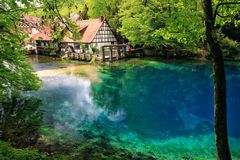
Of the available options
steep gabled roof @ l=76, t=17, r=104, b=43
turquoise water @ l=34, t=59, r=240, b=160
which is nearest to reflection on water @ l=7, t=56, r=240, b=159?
turquoise water @ l=34, t=59, r=240, b=160

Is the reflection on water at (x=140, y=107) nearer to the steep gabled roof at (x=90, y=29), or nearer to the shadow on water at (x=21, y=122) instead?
the shadow on water at (x=21, y=122)

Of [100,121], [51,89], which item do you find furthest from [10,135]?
[51,89]

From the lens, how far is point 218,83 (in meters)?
6.33

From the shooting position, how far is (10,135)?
1204 centimetres

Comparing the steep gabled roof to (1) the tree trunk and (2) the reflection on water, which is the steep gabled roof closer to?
(2) the reflection on water

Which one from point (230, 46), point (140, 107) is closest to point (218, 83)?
point (140, 107)

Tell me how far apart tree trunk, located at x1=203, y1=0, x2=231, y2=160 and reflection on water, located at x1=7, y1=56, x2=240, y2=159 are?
16.4ft

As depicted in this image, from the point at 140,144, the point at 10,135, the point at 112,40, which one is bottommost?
the point at 140,144

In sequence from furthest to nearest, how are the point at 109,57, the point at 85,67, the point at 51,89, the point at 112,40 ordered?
the point at 112,40 < the point at 109,57 < the point at 85,67 < the point at 51,89

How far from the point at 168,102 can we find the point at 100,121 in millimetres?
6650

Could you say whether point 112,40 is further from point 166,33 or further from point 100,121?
point 166,33

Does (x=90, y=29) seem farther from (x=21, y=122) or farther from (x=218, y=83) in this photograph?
(x=218, y=83)

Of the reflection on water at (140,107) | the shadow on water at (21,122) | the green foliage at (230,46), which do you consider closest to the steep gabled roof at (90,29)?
the reflection on water at (140,107)

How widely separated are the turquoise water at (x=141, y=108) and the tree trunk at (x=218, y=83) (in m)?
4.93
